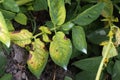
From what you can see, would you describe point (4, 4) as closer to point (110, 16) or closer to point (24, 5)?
point (24, 5)

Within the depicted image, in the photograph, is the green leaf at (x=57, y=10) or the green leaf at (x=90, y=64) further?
the green leaf at (x=90, y=64)

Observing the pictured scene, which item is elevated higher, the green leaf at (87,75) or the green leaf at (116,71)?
the green leaf at (116,71)

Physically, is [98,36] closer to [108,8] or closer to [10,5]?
[108,8]

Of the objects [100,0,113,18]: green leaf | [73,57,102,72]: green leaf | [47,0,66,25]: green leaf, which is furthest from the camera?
[100,0,113,18]: green leaf

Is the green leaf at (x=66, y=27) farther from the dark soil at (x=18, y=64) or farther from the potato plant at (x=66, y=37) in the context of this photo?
the dark soil at (x=18, y=64)

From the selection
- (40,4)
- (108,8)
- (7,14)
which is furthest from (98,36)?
(7,14)

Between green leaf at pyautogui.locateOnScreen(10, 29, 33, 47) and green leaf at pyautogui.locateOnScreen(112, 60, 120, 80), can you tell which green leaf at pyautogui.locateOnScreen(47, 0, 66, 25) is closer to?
green leaf at pyautogui.locateOnScreen(10, 29, 33, 47)

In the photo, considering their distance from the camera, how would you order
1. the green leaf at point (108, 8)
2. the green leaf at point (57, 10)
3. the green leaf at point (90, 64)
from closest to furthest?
the green leaf at point (57, 10) < the green leaf at point (90, 64) < the green leaf at point (108, 8)

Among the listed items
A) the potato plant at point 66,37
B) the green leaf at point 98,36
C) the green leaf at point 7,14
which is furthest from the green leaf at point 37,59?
the green leaf at point 98,36

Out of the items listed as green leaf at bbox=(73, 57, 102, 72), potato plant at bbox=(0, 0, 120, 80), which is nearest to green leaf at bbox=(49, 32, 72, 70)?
potato plant at bbox=(0, 0, 120, 80)
